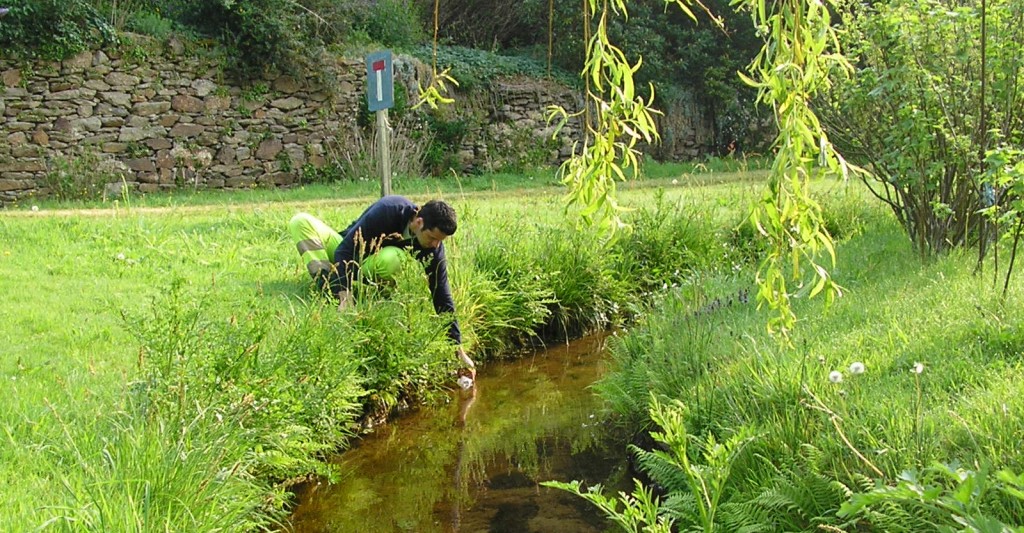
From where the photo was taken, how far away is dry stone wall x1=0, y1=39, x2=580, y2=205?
13.1 meters

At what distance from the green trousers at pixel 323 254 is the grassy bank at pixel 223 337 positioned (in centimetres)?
18

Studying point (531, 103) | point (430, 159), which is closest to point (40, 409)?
point (430, 159)

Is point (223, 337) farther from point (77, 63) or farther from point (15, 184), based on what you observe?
point (77, 63)

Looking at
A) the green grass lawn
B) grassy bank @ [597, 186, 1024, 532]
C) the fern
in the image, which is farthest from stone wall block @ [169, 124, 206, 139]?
the fern

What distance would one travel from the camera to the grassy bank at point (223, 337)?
330 centimetres

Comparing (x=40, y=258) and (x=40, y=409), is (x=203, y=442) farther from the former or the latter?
(x=40, y=258)

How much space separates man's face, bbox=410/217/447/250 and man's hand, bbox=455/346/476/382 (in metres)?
0.70

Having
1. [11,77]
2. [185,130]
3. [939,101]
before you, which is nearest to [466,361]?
[939,101]

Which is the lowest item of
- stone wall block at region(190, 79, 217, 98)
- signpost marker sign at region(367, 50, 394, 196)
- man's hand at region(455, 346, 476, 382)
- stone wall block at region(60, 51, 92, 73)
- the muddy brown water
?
the muddy brown water

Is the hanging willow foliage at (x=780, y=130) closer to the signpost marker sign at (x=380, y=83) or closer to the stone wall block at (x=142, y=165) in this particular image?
the signpost marker sign at (x=380, y=83)

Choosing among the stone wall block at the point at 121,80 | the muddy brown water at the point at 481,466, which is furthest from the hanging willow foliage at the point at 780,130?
the stone wall block at the point at 121,80

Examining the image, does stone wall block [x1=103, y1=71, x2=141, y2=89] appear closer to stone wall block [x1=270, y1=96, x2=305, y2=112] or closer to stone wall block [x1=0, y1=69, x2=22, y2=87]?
stone wall block [x1=0, y1=69, x2=22, y2=87]

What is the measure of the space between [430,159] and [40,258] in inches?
391

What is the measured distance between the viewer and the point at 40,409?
391 centimetres
